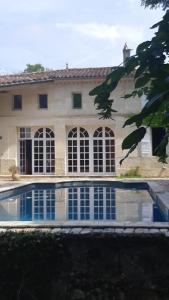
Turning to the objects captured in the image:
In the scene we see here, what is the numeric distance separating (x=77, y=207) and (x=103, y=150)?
10.7 meters

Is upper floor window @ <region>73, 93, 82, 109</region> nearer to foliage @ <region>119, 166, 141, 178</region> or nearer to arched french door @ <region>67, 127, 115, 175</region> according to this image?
arched french door @ <region>67, 127, 115, 175</region>

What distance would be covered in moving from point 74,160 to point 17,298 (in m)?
17.7

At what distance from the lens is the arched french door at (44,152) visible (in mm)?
22453

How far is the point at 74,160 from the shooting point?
22.3m

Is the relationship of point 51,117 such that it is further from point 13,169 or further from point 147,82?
point 147,82

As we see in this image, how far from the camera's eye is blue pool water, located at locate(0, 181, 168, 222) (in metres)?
9.62

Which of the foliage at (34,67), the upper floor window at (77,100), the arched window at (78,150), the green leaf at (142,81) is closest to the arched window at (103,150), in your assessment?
the arched window at (78,150)

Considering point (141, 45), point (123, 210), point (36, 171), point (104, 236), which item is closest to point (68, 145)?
point (36, 171)

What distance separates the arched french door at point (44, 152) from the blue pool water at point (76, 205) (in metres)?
4.65

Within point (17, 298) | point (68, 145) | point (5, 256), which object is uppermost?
point (68, 145)

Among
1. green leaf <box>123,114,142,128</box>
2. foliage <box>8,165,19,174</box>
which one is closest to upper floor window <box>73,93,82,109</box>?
foliage <box>8,165,19,174</box>

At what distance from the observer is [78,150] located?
22266mm

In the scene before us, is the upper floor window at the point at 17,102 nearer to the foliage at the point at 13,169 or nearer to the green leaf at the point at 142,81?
the foliage at the point at 13,169

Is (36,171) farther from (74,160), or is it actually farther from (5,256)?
(5,256)
